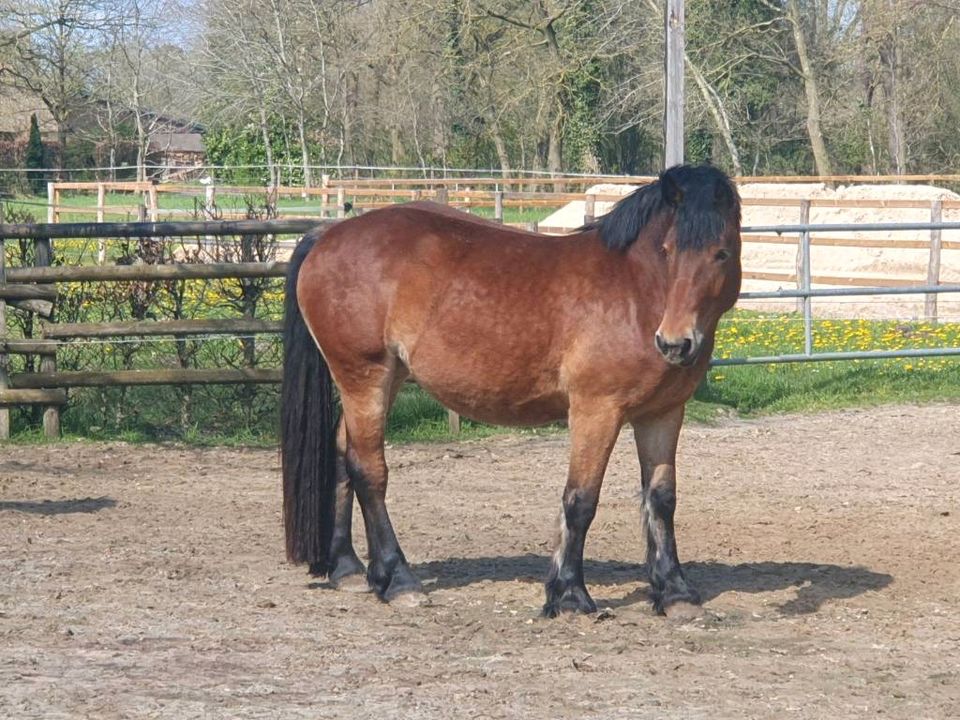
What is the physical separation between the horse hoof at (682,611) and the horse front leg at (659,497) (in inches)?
3.7

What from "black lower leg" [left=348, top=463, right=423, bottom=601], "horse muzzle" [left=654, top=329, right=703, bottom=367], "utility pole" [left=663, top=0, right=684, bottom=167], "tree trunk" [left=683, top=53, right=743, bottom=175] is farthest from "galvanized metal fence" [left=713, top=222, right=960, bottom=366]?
"tree trunk" [left=683, top=53, right=743, bottom=175]

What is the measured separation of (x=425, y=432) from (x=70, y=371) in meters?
2.70

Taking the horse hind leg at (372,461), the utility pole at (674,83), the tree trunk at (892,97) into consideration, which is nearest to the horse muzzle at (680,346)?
the horse hind leg at (372,461)

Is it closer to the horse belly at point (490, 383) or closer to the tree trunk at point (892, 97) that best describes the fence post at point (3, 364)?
the horse belly at point (490, 383)

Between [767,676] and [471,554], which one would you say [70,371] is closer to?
[471,554]

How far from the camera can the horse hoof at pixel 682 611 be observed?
541cm

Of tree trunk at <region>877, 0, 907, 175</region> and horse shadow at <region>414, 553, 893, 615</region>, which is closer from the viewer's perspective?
horse shadow at <region>414, 553, 893, 615</region>

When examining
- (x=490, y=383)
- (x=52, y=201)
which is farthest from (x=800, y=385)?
(x=52, y=201)

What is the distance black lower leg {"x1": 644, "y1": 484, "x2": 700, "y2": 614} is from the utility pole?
5536mm

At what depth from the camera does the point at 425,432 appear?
389 inches

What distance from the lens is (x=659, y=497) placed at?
5.65 meters

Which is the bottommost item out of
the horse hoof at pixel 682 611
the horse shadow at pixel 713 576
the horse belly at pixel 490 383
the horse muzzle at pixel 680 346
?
the horse shadow at pixel 713 576

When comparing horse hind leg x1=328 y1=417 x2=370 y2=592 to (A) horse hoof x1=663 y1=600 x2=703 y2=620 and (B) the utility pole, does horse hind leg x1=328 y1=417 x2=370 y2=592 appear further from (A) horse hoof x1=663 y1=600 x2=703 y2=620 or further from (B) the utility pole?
(B) the utility pole

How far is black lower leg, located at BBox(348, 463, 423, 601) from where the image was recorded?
5.76m
